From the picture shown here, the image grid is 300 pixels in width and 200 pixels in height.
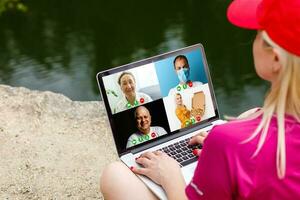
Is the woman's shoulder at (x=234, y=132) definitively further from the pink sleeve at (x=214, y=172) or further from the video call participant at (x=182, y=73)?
the video call participant at (x=182, y=73)

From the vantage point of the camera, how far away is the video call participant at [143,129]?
64.6 inches

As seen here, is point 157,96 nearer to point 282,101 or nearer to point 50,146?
point 282,101

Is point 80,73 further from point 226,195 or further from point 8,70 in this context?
point 226,195

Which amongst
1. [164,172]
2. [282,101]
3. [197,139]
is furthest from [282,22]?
[197,139]

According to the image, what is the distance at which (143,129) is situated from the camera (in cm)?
166

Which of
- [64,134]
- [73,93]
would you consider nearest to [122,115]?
[64,134]

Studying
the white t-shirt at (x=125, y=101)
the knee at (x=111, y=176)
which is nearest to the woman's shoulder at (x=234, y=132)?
the knee at (x=111, y=176)

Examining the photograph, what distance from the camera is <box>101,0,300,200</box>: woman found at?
97cm

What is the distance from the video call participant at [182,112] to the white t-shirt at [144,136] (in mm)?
64

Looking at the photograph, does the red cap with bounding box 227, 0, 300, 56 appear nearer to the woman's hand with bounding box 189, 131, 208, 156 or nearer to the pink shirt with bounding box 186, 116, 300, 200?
the pink shirt with bounding box 186, 116, 300, 200

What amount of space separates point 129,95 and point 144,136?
0.13 metres

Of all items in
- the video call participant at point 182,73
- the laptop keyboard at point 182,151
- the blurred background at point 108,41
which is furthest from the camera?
the blurred background at point 108,41

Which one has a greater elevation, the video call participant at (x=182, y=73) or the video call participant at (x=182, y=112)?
the video call participant at (x=182, y=73)

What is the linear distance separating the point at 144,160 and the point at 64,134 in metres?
1.63
